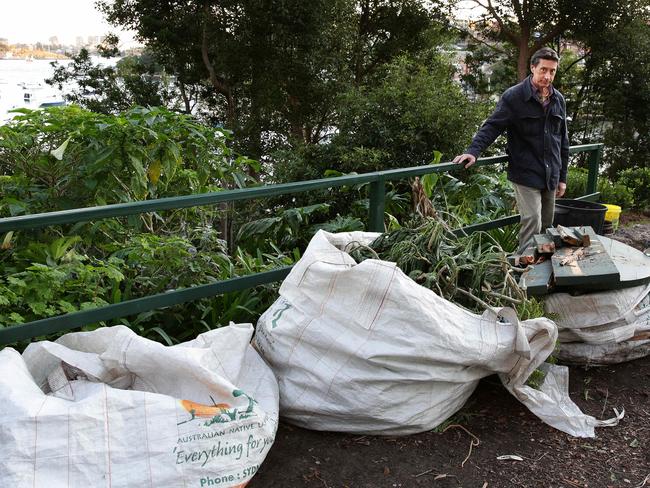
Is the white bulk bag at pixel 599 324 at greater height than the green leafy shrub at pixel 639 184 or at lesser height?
greater

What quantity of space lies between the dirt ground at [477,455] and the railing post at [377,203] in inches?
Result: 44.5

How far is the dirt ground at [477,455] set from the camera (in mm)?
2621

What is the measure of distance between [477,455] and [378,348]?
597 mm

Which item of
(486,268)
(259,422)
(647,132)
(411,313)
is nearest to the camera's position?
(259,422)

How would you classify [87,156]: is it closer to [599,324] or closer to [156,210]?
[156,210]

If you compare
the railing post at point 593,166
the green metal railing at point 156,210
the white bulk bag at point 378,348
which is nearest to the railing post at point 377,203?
the green metal railing at point 156,210

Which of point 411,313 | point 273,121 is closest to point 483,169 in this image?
point 411,313

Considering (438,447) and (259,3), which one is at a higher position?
(259,3)

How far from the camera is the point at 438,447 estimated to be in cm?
282

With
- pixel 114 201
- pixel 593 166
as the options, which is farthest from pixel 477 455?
pixel 593 166

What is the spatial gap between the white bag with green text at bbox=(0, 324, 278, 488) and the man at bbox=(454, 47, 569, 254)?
2308 mm

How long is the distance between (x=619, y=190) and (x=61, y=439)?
30.3 ft

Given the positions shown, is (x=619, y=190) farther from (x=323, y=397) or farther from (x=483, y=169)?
(x=323, y=397)

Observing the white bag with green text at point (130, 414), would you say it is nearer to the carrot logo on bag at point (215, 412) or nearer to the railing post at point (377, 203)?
the carrot logo on bag at point (215, 412)
